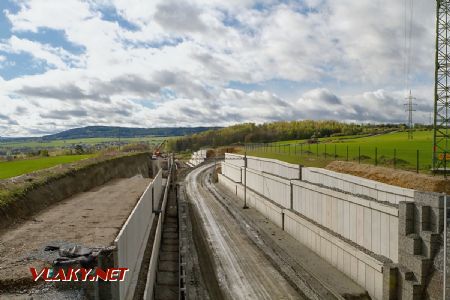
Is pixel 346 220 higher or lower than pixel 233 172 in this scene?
higher

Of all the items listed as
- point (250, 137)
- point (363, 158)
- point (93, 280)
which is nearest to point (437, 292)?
point (93, 280)

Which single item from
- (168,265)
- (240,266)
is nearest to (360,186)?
(240,266)

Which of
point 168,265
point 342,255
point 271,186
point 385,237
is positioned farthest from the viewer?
point 271,186

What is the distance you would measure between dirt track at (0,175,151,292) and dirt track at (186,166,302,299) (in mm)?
7920

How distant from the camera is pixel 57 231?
17609 mm

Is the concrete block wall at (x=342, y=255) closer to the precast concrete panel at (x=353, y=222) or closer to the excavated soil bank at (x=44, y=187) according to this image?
the precast concrete panel at (x=353, y=222)

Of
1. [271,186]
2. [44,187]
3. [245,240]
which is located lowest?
[245,240]

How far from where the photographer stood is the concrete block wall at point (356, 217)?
70.2ft

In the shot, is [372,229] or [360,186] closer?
[372,229]

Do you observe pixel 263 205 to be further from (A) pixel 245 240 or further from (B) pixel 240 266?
(B) pixel 240 266

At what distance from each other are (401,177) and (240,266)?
16026 millimetres

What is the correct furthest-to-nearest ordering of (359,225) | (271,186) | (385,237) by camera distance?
(271,186), (359,225), (385,237)

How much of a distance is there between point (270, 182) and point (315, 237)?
18011 millimetres

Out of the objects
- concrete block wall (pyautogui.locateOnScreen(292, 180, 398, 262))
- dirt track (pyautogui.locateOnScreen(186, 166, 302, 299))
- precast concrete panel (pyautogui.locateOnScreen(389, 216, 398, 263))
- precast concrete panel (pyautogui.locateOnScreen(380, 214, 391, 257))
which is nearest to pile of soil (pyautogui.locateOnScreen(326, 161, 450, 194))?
concrete block wall (pyautogui.locateOnScreen(292, 180, 398, 262))
